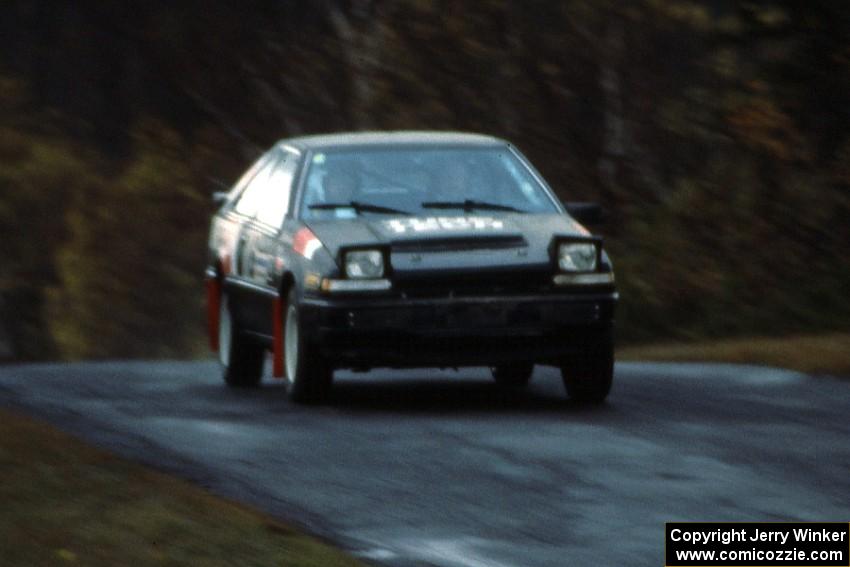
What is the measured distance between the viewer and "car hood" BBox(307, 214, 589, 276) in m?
13.1

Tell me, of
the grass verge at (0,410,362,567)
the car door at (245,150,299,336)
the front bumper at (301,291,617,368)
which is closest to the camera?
the grass verge at (0,410,362,567)

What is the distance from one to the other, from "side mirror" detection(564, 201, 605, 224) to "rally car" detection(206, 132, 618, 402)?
1 centimetres

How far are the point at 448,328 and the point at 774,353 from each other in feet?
17.1

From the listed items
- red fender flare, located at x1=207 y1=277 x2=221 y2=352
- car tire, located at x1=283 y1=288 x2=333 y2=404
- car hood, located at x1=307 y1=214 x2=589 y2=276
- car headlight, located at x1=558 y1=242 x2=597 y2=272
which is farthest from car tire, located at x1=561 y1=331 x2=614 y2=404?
red fender flare, located at x1=207 y1=277 x2=221 y2=352

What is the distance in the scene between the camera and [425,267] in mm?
13078

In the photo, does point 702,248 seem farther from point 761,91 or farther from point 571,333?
point 571,333

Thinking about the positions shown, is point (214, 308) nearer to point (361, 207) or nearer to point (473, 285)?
point (361, 207)

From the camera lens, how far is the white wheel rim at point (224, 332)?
15961mm

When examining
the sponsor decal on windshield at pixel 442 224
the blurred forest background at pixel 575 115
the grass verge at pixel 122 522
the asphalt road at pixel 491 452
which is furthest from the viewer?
the blurred forest background at pixel 575 115

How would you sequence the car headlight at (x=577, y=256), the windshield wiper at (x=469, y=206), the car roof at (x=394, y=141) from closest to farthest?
the car headlight at (x=577, y=256), the windshield wiper at (x=469, y=206), the car roof at (x=394, y=141)

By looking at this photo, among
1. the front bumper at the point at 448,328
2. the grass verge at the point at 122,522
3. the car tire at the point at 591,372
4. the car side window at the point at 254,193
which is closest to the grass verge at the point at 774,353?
the car tire at the point at 591,372

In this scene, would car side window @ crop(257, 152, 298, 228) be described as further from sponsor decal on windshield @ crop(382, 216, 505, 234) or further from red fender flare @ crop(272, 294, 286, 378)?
sponsor decal on windshield @ crop(382, 216, 505, 234)

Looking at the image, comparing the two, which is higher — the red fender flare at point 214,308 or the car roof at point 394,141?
the car roof at point 394,141

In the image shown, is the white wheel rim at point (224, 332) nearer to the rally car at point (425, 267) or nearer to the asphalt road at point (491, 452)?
the asphalt road at point (491, 452)
